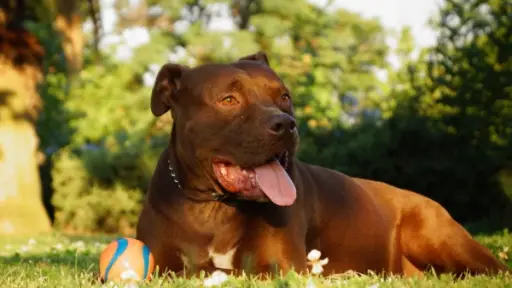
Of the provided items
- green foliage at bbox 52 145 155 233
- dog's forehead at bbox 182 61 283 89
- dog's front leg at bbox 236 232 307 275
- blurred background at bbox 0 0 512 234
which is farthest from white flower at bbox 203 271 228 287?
green foliage at bbox 52 145 155 233

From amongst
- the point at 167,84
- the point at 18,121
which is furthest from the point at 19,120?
the point at 167,84

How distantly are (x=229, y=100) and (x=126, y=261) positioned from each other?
115cm

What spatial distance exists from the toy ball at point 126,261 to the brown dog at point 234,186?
21 cm

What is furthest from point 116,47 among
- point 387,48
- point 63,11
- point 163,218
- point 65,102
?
point 163,218

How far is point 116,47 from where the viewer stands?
31641mm

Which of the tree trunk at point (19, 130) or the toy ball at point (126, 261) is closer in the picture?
the toy ball at point (126, 261)

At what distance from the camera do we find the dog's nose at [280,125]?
435 centimetres

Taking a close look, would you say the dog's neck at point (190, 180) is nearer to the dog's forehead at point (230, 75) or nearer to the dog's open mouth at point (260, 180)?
the dog's open mouth at point (260, 180)

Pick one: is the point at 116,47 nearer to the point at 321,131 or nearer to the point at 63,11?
the point at 63,11

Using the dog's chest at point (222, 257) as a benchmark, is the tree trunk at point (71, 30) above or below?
above

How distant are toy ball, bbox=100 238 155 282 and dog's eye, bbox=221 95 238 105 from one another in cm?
102

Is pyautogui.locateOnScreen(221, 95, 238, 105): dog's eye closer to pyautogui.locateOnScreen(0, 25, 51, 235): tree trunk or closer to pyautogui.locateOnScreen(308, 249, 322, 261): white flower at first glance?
pyautogui.locateOnScreen(308, 249, 322, 261): white flower

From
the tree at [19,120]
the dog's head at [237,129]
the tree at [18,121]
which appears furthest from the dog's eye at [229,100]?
the tree at [18,121]

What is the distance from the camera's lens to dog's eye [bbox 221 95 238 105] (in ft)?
15.2
